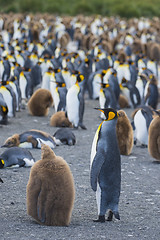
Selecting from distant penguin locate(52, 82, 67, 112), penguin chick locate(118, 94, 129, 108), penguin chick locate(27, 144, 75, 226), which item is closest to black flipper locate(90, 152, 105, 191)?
penguin chick locate(27, 144, 75, 226)

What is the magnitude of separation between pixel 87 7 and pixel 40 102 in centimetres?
3457

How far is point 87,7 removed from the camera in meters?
43.2

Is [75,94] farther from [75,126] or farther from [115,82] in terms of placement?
[115,82]

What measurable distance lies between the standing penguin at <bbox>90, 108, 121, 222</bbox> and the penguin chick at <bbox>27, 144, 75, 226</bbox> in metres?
0.32

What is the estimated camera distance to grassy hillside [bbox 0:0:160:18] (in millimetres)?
41906

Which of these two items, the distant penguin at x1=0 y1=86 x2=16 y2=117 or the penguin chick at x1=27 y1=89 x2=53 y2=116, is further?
the penguin chick at x1=27 y1=89 x2=53 y2=116

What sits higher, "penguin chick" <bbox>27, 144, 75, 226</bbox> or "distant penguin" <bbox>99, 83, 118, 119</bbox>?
"distant penguin" <bbox>99, 83, 118, 119</bbox>

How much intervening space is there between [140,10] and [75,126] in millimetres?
36341

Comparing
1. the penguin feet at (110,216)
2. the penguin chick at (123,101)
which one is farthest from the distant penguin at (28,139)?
the penguin chick at (123,101)

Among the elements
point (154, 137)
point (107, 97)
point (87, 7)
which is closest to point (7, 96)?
point (107, 97)

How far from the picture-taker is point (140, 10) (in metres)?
43.9

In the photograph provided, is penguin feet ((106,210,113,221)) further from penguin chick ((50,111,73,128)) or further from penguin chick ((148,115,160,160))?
penguin chick ((50,111,73,128))

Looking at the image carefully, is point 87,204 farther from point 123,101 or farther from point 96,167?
point 123,101

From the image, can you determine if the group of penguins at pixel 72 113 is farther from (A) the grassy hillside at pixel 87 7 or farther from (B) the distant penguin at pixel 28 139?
(A) the grassy hillside at pixel 87 7
